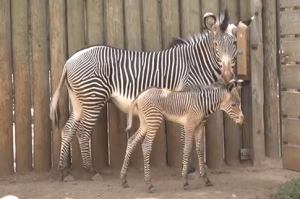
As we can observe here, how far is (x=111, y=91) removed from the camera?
→ 820cm

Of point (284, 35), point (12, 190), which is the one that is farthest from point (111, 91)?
point (284, 35)

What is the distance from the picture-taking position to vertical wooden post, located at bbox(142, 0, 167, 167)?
8633 mm

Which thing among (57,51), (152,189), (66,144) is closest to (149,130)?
(152,189)

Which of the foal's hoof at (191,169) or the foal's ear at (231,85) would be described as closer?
the foal's ear at (231,85)

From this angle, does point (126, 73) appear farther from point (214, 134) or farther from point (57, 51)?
point (214, 134)

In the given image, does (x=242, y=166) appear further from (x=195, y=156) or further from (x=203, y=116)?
(x=203, y=116)

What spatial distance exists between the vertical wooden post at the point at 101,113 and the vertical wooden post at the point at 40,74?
62 centimetres

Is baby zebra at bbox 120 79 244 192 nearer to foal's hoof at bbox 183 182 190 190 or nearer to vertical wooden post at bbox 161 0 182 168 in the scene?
foal's hoof at bbox 183 182 190 190

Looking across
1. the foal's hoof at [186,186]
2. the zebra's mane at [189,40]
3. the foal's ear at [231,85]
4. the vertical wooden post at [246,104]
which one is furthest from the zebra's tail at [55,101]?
the vertical wooden post at [246,104]

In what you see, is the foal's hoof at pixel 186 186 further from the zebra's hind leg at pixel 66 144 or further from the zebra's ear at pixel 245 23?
the zebra's ear at pixel 245 23

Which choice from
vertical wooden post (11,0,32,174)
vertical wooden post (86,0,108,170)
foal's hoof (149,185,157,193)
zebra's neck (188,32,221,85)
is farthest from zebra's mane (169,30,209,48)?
foal's hoof (149,185,157,193)

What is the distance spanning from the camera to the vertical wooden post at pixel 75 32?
8.52 meters

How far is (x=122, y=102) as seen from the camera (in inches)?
323

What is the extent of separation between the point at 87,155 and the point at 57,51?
4.85 ft
